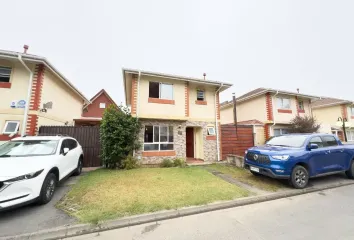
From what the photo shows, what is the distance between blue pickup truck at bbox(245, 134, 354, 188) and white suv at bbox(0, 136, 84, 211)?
22.9 ft

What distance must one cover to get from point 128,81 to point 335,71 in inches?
1265

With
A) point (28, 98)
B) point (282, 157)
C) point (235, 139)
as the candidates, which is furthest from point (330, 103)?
point (28, 98)

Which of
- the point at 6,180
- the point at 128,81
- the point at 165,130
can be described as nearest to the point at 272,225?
the point at 6,180

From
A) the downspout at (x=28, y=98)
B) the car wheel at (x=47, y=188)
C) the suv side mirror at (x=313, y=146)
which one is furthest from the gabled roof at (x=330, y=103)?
the downspout at (x=28, y=98)

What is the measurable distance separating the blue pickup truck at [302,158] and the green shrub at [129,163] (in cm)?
567

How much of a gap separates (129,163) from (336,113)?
23.8 metres

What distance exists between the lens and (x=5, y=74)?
7.44 metres

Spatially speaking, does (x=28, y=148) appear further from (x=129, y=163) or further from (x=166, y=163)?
(x=166, y=163)

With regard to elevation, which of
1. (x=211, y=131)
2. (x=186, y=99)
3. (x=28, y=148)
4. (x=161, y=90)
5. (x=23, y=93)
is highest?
(x=161, y=90)

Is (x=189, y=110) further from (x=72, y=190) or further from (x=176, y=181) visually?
(x=72, y=190)

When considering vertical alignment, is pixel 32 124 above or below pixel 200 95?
below

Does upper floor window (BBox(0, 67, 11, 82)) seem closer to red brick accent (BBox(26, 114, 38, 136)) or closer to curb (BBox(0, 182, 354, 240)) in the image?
red brick accent (BBox(26, 114, 38, 136))

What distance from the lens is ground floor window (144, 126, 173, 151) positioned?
9.17 m

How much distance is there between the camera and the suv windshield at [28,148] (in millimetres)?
4355
